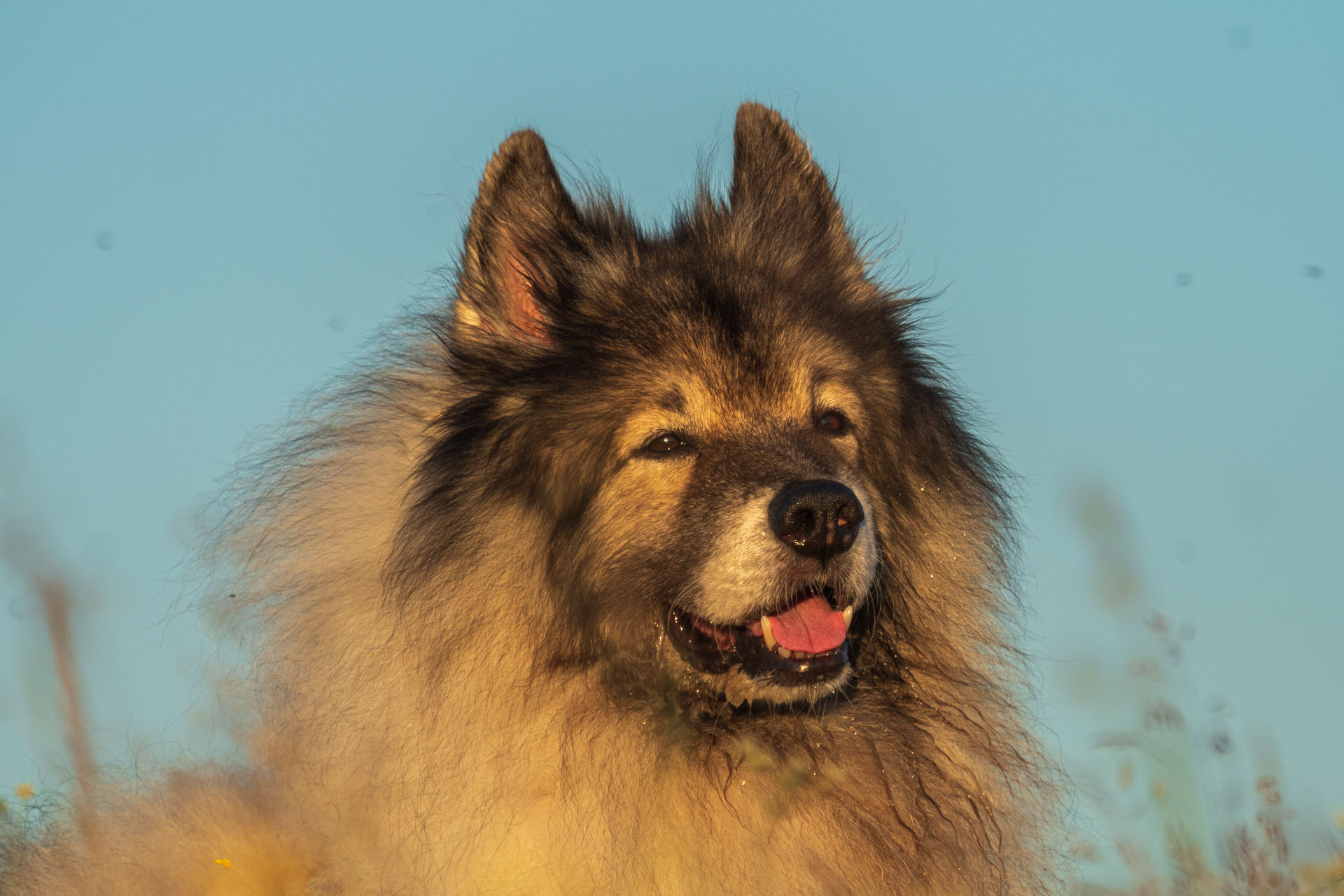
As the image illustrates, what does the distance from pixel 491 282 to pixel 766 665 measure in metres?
1.51

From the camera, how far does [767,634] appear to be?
155 inches

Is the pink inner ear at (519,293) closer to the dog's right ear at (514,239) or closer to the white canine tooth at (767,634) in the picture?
the dog's right ear at (514,239)

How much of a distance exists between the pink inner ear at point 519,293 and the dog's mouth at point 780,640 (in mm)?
1081

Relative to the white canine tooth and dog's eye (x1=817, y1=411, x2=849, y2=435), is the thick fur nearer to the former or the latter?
dog's eye (x1=817, y1=411, x2=849, y2=435)

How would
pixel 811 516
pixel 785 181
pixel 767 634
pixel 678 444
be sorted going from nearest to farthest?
1. pixel 811 516
2. pixel 767 634
3. pixel 678 444
4. pixel 785 181

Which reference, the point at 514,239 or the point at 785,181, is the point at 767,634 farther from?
the point at 785,181

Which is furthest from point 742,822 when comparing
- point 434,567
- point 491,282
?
point 491,282

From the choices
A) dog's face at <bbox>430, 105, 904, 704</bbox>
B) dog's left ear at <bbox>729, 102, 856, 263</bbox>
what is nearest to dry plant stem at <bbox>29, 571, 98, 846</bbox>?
dog's face at <bbox>430, 105, 904, 704</bbox>

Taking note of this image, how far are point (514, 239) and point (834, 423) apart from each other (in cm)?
119

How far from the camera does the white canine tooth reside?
394 cm

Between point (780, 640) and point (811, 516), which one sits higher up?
point (811, 516)

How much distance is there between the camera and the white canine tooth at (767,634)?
3941 millimetres

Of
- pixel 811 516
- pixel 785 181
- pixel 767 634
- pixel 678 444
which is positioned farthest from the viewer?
pixel 785 181

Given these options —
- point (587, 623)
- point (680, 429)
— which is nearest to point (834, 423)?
point (680, 429)
